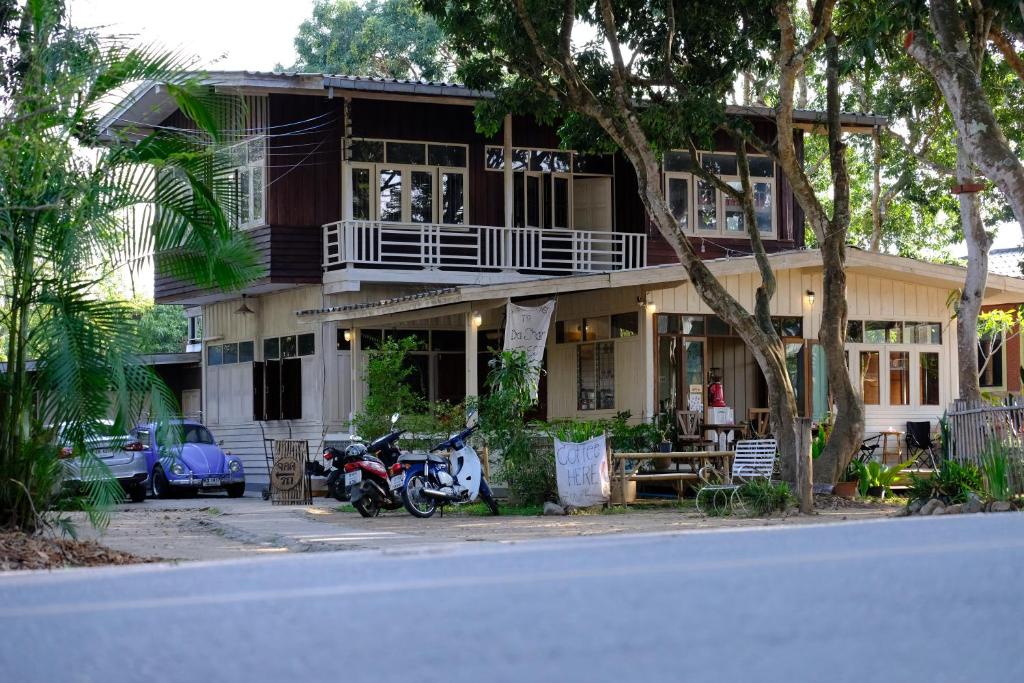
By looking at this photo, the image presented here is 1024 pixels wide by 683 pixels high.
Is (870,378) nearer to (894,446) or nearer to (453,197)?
(894,446)

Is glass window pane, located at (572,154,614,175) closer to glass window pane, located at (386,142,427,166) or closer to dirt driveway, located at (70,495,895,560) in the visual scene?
glass window pane, located at (386,142,427,166)

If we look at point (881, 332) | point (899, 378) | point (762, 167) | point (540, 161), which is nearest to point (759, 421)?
point (881, 332)

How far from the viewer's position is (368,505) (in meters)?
17.5

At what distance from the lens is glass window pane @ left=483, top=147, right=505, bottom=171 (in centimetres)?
2761

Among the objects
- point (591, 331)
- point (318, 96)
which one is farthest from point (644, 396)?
point (318, 96)

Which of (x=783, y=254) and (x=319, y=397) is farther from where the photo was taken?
(x=319, y=397)

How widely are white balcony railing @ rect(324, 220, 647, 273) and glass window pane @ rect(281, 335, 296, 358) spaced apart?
2305 mm

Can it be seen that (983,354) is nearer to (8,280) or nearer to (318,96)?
(318,96)

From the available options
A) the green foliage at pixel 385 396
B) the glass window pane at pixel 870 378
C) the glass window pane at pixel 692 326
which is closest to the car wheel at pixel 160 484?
the green foliage at pixel 385 396

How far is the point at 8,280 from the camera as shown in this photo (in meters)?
11.7

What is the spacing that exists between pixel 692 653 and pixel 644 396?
18276 mm

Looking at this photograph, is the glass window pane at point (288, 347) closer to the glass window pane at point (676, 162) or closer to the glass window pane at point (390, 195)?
the glass window pane at point (390, 195)

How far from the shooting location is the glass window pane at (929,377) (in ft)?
87.9

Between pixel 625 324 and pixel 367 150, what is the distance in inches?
239
